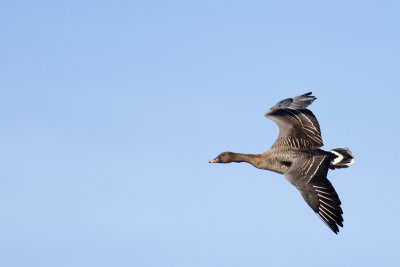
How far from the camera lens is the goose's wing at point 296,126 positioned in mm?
34969

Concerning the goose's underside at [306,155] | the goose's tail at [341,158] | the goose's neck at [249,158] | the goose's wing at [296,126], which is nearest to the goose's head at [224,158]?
the goose's neck at [249,158]

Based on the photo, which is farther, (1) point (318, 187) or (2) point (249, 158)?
(2) point (249, 158)

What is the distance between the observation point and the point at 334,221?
2942cm

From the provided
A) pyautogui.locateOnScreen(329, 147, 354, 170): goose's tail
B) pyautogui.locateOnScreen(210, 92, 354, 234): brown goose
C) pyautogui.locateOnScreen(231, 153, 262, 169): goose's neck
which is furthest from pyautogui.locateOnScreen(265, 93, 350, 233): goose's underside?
pyautogui.locateOnScreen(231, 153, 262, 169): goose's neck

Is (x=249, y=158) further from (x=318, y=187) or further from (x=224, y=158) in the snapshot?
(x=318, y=187)

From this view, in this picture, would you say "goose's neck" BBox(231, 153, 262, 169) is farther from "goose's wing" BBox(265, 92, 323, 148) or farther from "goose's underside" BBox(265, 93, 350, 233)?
"goose's wing" BBox(265, 92, 323, 148)

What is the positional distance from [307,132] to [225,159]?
13.3 ft

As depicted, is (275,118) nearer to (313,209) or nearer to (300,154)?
(300,154)

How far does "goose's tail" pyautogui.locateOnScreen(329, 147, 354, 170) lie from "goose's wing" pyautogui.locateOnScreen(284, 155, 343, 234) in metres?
2.05

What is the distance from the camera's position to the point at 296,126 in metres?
35.6

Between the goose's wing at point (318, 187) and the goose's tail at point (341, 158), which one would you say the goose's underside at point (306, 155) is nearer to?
the goose's wing at point (318, 187)

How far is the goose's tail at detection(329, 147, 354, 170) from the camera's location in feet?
113

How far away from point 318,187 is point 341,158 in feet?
15.5

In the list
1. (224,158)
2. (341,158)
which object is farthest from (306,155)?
(224,158)
